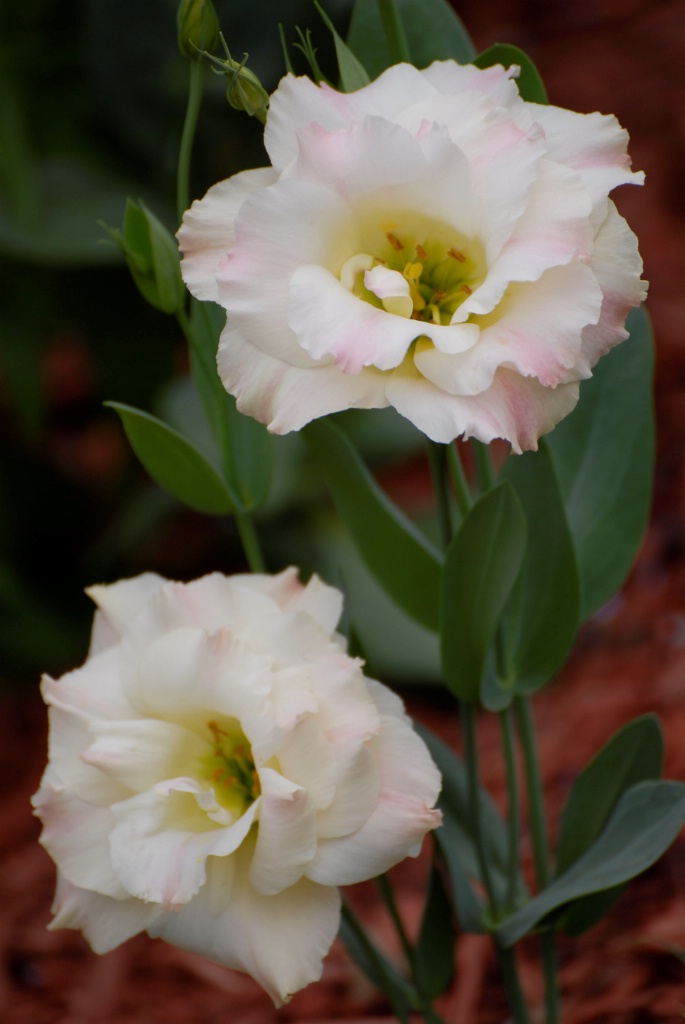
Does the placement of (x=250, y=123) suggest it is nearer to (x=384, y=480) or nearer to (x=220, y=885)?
(x=384, y=480)

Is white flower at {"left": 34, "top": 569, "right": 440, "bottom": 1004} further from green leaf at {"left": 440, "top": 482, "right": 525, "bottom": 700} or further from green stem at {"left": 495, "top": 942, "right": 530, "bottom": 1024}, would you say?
green stem at {"left": 495, "top": 942, "right": 530, "bottom": 1024}

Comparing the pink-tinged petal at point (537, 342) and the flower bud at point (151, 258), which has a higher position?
the pink-tinged petal at point (537, 342)

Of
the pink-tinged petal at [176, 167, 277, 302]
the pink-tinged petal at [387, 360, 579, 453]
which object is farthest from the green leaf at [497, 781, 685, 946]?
the pink-tinged petal at [176, 167, 277, 302]

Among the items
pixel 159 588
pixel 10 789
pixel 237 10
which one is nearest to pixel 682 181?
pixel 237 10

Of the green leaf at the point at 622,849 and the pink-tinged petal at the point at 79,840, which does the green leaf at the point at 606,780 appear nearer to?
the green leaf at the point at 622,849

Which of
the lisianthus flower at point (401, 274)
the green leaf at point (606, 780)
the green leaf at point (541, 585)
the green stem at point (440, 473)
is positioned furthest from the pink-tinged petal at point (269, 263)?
the green leaf at point (606, 780)

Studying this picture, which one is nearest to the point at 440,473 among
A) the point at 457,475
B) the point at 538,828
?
the point at 457,475

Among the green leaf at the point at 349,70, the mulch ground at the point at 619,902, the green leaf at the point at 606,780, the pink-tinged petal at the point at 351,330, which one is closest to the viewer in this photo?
the pink-tinged petal at the point at 351,330
